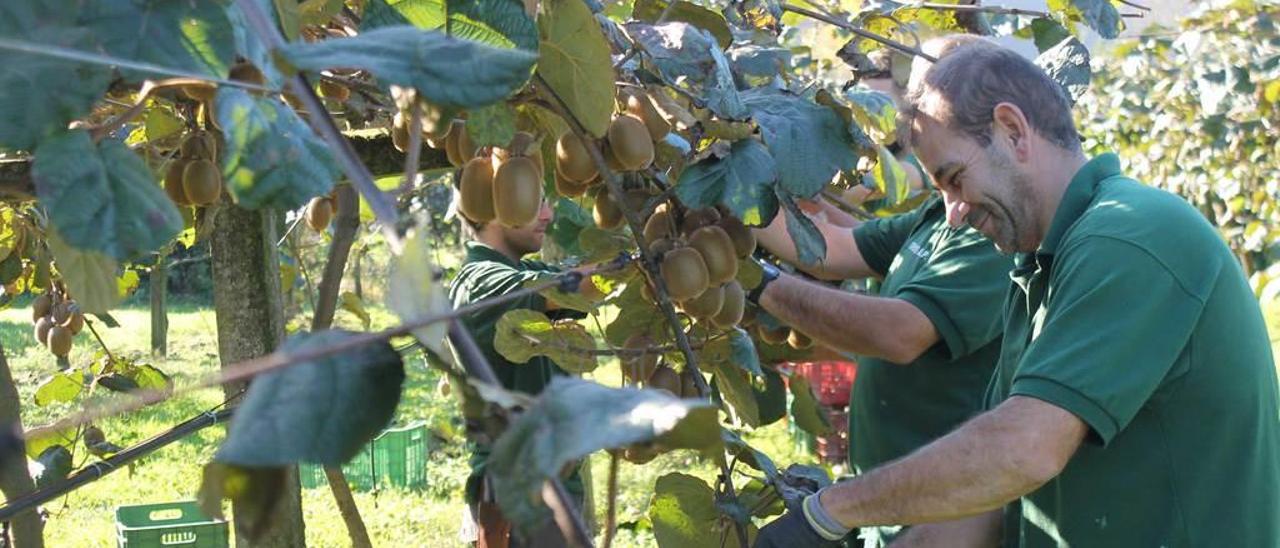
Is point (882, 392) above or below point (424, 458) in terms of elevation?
above

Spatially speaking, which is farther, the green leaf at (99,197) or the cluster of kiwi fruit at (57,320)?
the cluster of kiwi fruit at (57,320)

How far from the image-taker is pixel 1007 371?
6.47ft

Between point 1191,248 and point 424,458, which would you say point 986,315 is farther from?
point 424,458

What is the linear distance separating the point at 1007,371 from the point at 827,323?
1.64 ft

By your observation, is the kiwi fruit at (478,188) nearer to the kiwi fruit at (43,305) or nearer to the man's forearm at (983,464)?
the man's forearm at (983,464)

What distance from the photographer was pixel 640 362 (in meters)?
1.80

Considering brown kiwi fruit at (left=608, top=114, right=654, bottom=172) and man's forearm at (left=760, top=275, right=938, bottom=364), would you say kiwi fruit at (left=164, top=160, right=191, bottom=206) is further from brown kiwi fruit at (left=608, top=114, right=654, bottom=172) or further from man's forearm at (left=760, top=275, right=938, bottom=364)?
man's forearm at (left=760, top=275, right=938, bottom=364)

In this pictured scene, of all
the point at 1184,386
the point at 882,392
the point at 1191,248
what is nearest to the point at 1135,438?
the point at 1184,386

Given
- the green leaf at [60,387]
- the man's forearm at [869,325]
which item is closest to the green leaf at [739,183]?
the man's forearm at [869,325]

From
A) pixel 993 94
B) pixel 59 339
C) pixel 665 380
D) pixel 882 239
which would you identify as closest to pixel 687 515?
pixel 665 380

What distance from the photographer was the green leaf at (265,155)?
0.78 meters

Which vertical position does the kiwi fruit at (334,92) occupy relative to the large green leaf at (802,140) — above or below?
above

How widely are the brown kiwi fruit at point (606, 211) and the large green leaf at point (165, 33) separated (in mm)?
849

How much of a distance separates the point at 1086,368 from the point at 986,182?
39 cm
